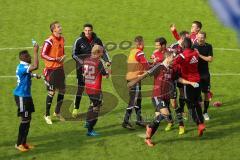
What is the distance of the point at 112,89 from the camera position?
49.1 feet

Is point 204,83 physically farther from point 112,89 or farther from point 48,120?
point 48,120

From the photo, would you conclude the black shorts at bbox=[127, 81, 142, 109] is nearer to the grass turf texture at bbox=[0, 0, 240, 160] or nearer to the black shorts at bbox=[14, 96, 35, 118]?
the grass turf texture at bbox=[0, 0, 240, 160]

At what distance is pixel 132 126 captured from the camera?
41.2 ft

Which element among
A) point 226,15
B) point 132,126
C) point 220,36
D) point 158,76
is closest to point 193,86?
point 158,76

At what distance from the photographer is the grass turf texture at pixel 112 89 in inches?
441

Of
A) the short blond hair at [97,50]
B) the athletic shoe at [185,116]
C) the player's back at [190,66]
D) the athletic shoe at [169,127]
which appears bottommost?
the athletic shoe at [169,127]

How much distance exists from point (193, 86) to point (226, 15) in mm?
6274

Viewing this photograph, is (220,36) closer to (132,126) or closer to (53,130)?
(132,126)

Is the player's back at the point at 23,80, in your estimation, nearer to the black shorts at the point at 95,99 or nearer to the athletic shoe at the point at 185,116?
the black shorts at the point at 95,99

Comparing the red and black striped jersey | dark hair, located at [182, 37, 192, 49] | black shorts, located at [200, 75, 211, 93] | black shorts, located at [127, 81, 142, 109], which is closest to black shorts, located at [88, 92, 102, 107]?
the red and black striped jersey

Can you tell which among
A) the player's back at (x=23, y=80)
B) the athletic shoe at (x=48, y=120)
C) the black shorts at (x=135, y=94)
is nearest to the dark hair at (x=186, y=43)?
the black shorts at (x=135, y=94)

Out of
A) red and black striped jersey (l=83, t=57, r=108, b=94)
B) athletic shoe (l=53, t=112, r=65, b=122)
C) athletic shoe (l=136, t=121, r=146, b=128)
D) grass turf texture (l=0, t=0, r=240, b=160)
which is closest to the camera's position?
grass turf texture (l=0, t=0, r=240, b=160)

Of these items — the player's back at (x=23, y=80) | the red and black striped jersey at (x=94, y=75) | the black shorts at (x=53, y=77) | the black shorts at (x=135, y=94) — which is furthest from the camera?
the black shorts at (x=53, y=77)

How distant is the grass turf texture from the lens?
11195mm
